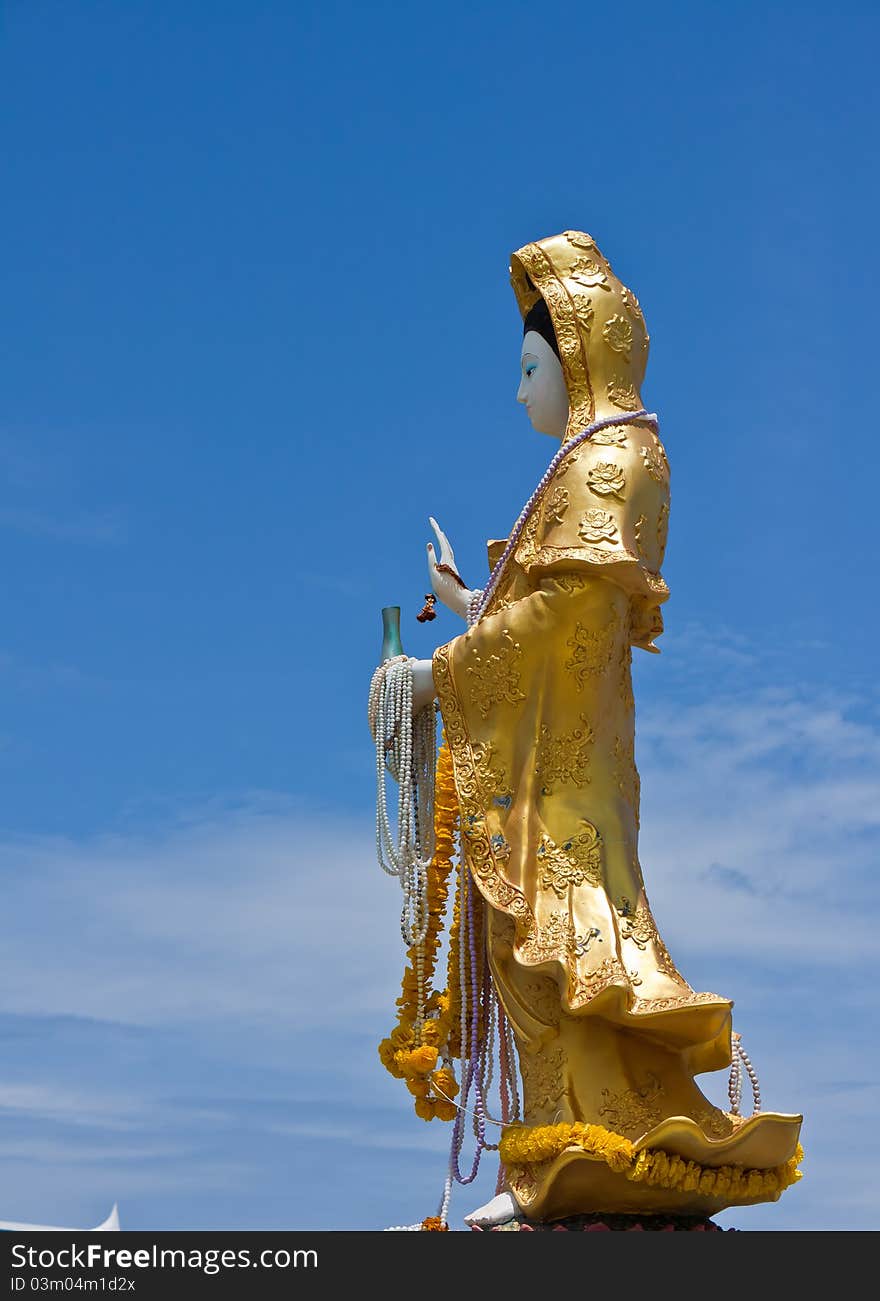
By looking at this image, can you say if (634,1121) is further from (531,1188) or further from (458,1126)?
(458,1126)

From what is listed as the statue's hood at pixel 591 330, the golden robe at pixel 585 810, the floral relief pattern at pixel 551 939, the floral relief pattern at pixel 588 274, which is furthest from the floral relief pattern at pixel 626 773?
the floral relief pattern at pixel 588 274

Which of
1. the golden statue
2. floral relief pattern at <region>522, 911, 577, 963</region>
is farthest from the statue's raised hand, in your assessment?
floral relief pattern at <region>522, 911, 577, 963</region>

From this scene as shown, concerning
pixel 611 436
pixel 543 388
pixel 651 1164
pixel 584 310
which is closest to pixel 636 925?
pixel 651 1164

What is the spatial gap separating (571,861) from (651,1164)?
178cm

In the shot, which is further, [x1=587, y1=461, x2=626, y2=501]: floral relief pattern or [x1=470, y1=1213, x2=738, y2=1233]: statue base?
[x1=587, y1=461, x2=626, y2=501]: floral relief pattern

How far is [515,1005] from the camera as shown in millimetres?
11070

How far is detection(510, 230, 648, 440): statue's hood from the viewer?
11828 mm

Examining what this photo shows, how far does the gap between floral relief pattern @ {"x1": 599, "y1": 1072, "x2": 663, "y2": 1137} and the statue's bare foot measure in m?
0.78

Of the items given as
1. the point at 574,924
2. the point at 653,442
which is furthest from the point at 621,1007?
the point at 653,442

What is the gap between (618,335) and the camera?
39.0ft

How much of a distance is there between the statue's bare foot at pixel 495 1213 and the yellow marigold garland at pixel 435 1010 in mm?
877

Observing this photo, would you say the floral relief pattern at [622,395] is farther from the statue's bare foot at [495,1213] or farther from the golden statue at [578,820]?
the statue's bare foot at [495,1213]

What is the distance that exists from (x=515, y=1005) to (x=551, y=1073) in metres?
0.47

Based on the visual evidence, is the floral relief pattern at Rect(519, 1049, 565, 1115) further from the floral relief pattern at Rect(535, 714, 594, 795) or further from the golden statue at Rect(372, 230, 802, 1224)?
the floral relief pattern at Rect(535, 714, 594, 795)
